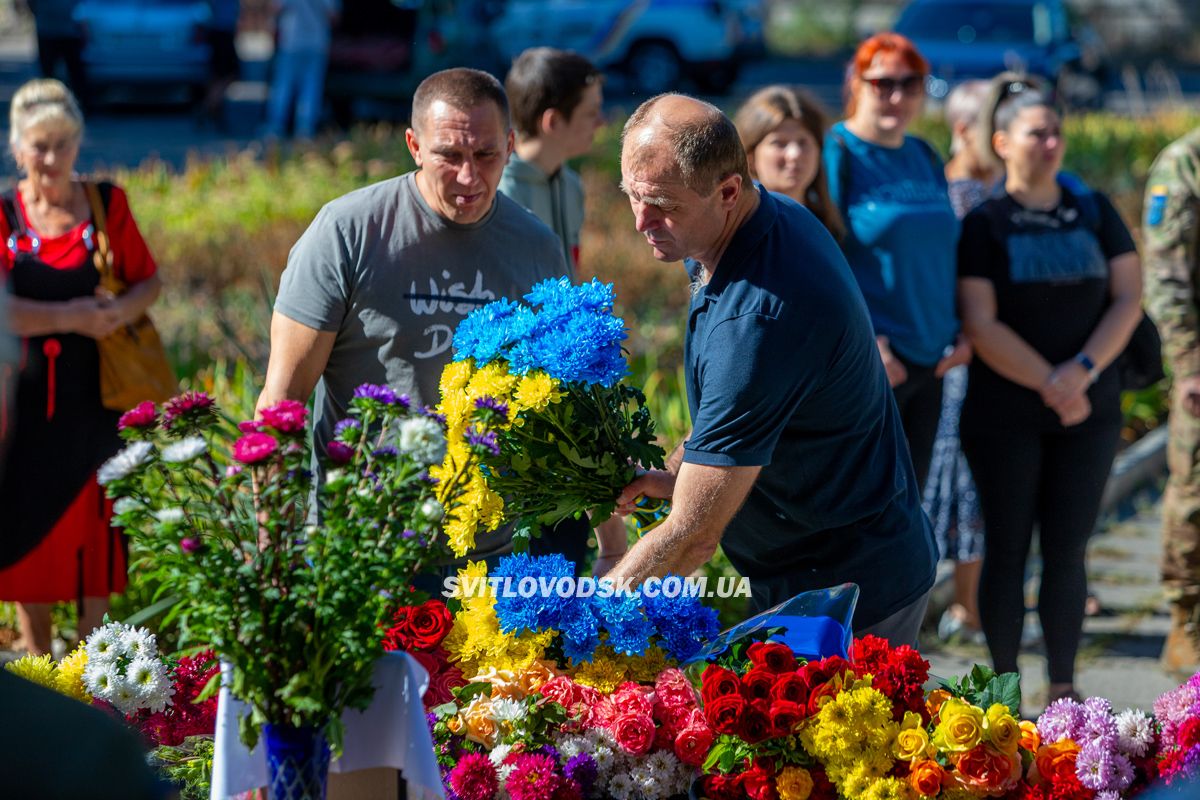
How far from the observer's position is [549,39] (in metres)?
18.5

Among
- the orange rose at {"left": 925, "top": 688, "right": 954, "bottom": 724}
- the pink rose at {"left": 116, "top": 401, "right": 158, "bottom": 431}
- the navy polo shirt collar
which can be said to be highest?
the navy polo shirt collar

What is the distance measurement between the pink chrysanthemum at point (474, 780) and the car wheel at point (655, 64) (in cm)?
1758

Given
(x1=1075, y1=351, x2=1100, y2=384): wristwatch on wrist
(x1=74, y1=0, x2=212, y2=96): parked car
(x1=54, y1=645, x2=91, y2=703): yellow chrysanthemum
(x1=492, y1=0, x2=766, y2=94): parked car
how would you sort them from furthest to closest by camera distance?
(x1=492, y1=0, x2=766, y2=94): parked car < (x1=74, y1=0, x2=212, y2=96): parked car < (x1=1075, y1=351, x2=1100, y2=384): wristwatch on wrist < (x1=54, y1=645, x2=91, y2=703): yellow chrysanthemum

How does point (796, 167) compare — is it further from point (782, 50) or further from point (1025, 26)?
point (782, 50)

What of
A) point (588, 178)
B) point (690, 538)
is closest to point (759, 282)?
point (690, 538)

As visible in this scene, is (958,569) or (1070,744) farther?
(958,569)

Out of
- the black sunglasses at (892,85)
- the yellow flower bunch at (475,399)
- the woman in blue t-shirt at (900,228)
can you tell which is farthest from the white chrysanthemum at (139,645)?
the black sunglasses at (892,85)

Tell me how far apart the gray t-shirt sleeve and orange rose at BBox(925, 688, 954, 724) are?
1563 mm

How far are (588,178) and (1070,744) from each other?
8.61 meters

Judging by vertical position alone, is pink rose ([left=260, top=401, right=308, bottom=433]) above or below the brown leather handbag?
above

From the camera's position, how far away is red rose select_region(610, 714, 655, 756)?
2.51 meters

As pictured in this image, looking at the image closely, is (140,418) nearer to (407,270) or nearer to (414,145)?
(407,270)

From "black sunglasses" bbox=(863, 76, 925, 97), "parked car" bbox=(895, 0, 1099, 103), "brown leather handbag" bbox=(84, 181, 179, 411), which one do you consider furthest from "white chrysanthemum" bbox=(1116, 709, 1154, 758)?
"parked car" bbox=(895, 0, 1099, 103)

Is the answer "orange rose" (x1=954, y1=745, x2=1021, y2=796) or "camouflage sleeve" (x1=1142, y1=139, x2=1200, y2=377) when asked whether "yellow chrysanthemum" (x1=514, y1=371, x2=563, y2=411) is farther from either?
"camouflage sleeve" (x1=1142, y1=139, x2=1200, y2=377)
